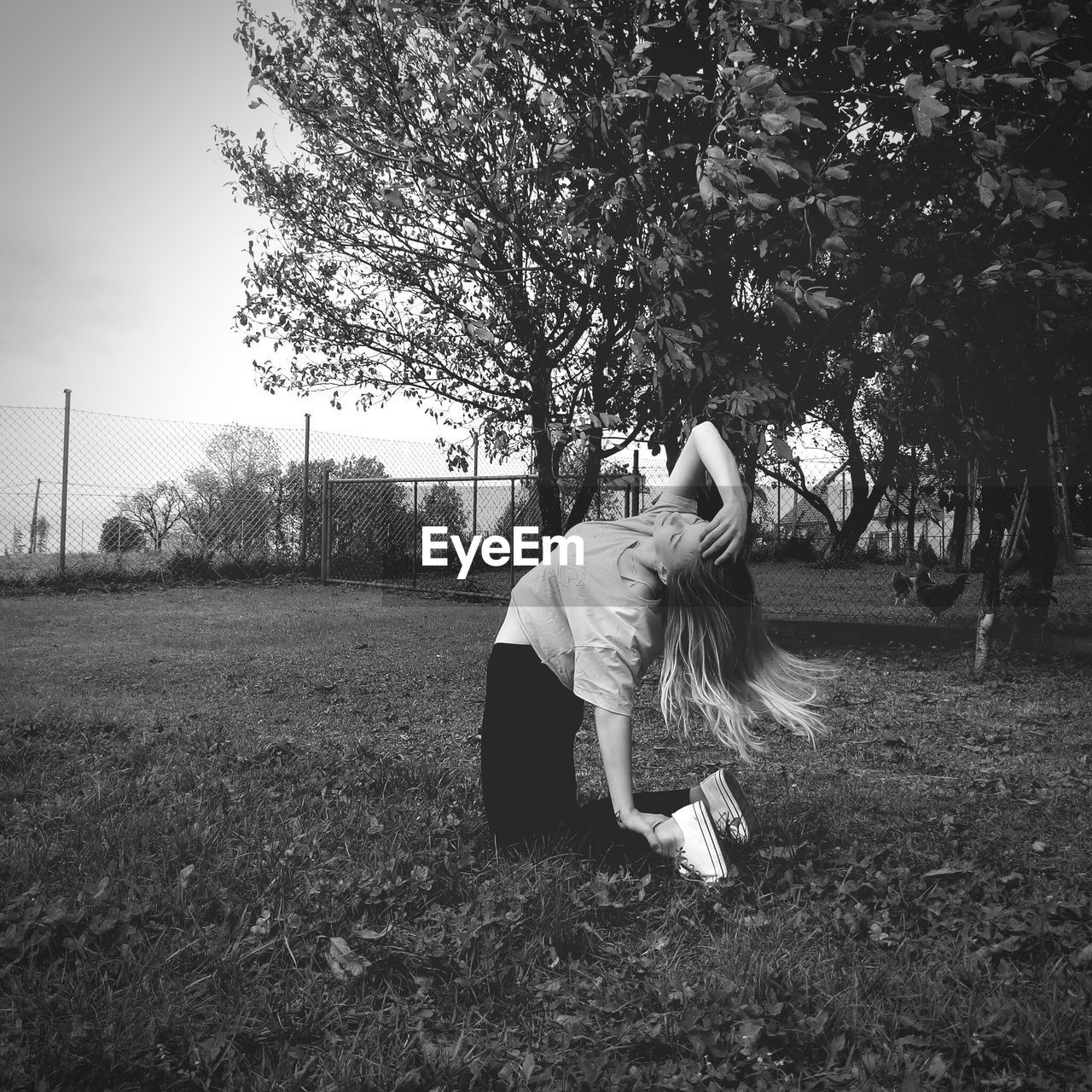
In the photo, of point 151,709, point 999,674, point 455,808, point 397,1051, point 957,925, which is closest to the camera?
point 397,1051

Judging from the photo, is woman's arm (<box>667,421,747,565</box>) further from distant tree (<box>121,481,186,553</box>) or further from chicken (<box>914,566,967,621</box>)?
distant tree (<box>121,481,186,553</box>)

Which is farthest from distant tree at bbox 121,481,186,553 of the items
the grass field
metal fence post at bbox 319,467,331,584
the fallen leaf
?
the fallen leaf

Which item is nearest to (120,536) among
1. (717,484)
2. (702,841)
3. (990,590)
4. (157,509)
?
(157,509)

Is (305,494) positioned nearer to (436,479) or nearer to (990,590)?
(436,479)

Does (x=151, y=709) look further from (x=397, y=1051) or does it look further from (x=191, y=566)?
(x=191, y=566)

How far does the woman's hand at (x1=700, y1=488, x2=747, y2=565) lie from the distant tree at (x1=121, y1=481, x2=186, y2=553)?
11713mm

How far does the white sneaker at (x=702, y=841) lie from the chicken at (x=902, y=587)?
370 inches

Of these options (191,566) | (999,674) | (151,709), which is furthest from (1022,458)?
(191,566)

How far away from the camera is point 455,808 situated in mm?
3674

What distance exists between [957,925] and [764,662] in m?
0.97

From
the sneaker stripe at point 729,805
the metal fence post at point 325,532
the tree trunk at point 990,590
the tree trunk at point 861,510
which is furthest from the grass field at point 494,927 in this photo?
the metal fence post at point 325,532

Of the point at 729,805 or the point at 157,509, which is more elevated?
the point at 157,509

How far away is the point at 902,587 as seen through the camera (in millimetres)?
11742

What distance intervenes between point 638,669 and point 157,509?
1166 cm
